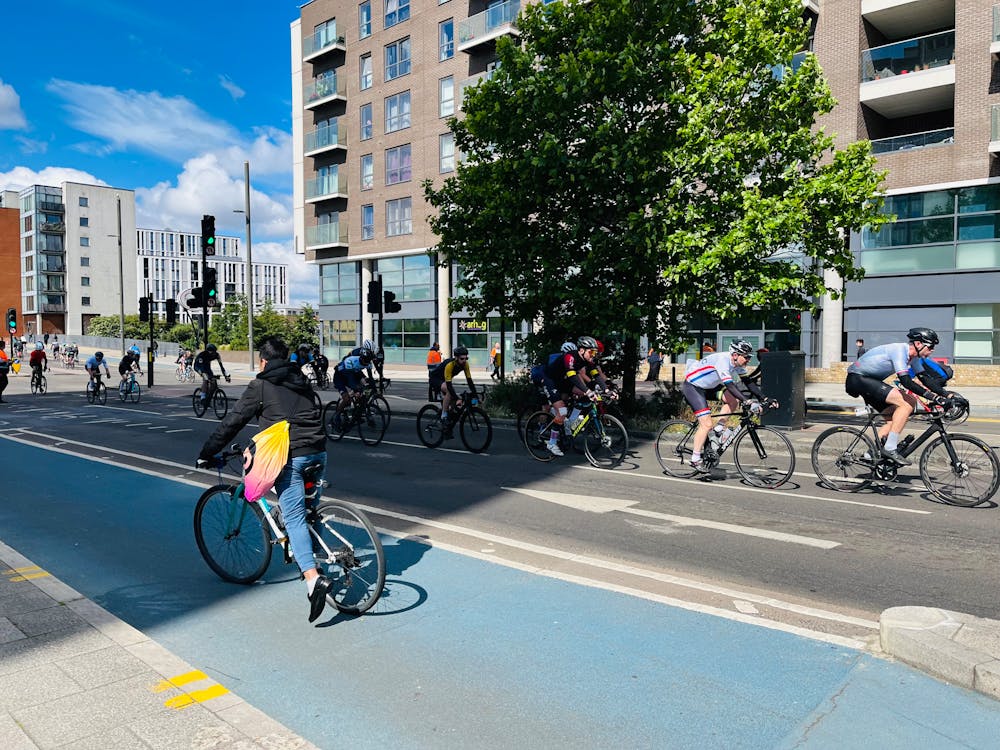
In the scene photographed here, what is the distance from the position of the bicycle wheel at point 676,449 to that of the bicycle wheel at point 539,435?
1.75 meters

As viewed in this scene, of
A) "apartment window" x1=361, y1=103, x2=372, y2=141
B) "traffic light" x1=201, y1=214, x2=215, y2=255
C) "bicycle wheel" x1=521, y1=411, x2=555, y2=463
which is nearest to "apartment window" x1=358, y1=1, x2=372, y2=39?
"apartment window" x1=361, y1=103, x2=372, y2=141

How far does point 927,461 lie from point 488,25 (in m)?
34.0

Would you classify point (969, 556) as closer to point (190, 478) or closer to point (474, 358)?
point (190, 478)

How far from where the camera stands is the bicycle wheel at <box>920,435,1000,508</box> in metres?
7.61

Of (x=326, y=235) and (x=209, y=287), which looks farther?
(x=326, y=235)

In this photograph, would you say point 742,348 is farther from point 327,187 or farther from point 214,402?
point 327,187

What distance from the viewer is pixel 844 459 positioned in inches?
338

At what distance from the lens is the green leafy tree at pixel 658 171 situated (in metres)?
13.9

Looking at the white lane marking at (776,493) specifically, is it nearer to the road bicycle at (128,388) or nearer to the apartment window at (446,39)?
the road bicycle at (128,388)

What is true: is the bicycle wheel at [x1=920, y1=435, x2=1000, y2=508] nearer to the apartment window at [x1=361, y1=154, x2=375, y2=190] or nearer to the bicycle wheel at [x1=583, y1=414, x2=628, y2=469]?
the bicycle wheel at [x1=583, y1=414, x2=628, y2=469]

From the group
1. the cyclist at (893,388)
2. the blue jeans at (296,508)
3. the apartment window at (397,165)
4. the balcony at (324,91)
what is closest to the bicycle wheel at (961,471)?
the cyclist at (893,388)

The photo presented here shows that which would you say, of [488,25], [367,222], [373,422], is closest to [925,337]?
[373,422]

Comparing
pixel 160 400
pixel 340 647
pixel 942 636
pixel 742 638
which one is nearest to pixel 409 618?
pixel 340 647

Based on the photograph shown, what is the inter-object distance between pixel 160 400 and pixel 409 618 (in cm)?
2171
